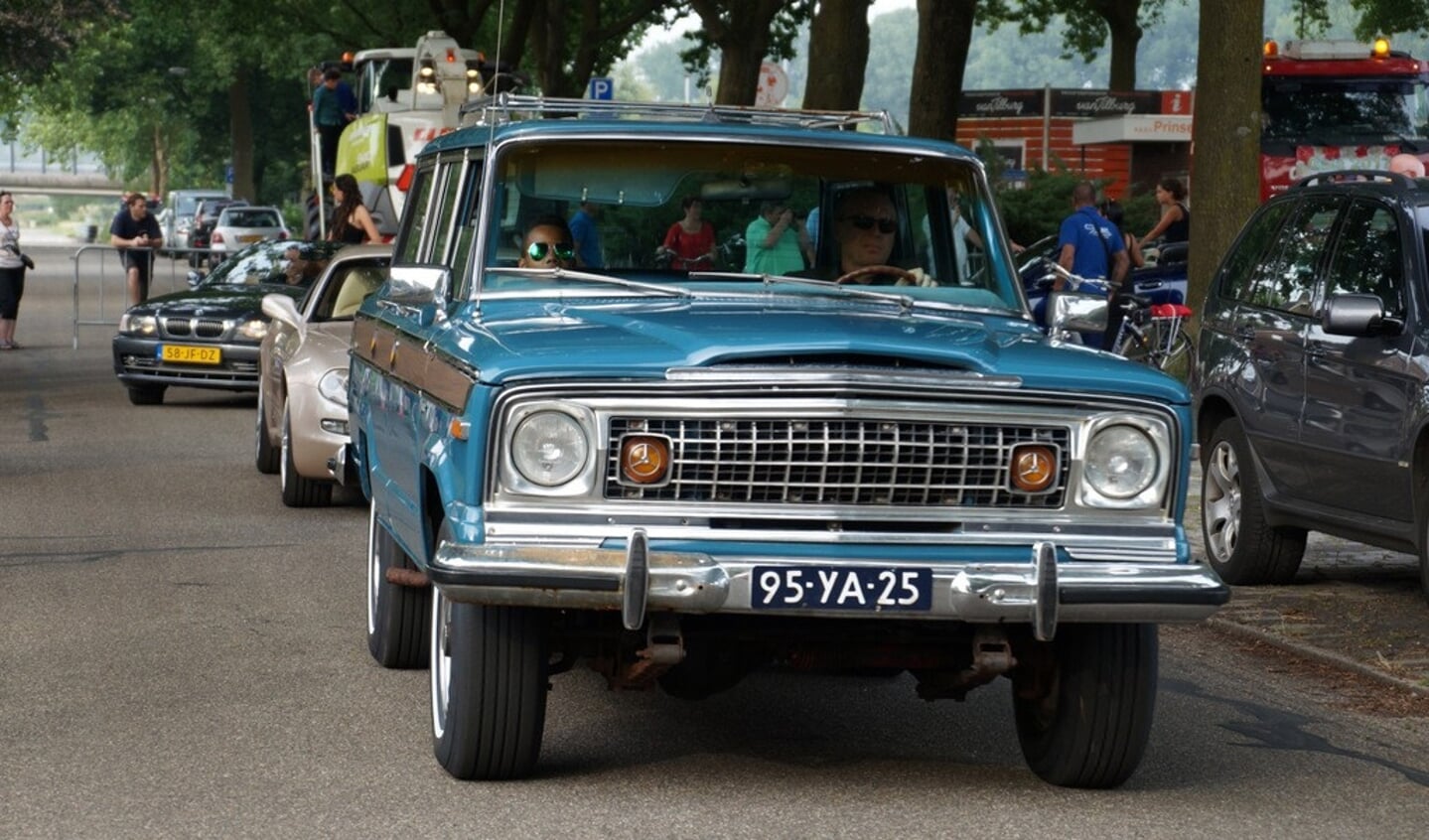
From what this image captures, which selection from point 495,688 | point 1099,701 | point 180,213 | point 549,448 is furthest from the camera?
point 180,213

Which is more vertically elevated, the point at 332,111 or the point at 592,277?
the point at 332,111

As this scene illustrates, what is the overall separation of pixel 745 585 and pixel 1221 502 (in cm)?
604

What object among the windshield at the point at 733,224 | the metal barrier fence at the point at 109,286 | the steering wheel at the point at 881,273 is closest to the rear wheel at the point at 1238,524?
the windshield at the point at 733,224

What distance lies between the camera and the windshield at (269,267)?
2088 centimetres

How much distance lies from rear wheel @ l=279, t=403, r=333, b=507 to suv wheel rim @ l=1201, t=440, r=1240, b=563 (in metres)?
5.08

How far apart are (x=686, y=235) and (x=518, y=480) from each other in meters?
1.65

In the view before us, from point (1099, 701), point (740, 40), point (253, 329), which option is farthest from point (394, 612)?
point (740, 40)

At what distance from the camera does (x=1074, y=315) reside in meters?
7.44

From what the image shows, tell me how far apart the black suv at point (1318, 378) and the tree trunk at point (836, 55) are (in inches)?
552

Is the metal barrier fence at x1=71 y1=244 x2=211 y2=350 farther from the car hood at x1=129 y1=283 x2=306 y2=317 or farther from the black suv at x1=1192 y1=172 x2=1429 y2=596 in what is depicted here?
the black suv at x1=1192 y1=172 x2=1429 y2=596

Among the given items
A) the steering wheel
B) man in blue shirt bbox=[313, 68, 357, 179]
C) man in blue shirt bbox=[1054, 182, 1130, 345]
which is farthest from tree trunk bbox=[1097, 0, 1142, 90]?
the steering wheel

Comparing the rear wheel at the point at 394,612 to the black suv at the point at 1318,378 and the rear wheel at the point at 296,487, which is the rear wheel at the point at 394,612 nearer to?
the black suv at the point at 1318,378

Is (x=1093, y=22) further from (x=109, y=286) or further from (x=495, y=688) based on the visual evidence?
(x=495, y=688)

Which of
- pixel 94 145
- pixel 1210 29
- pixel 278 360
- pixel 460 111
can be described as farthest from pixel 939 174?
pixel 94 145
